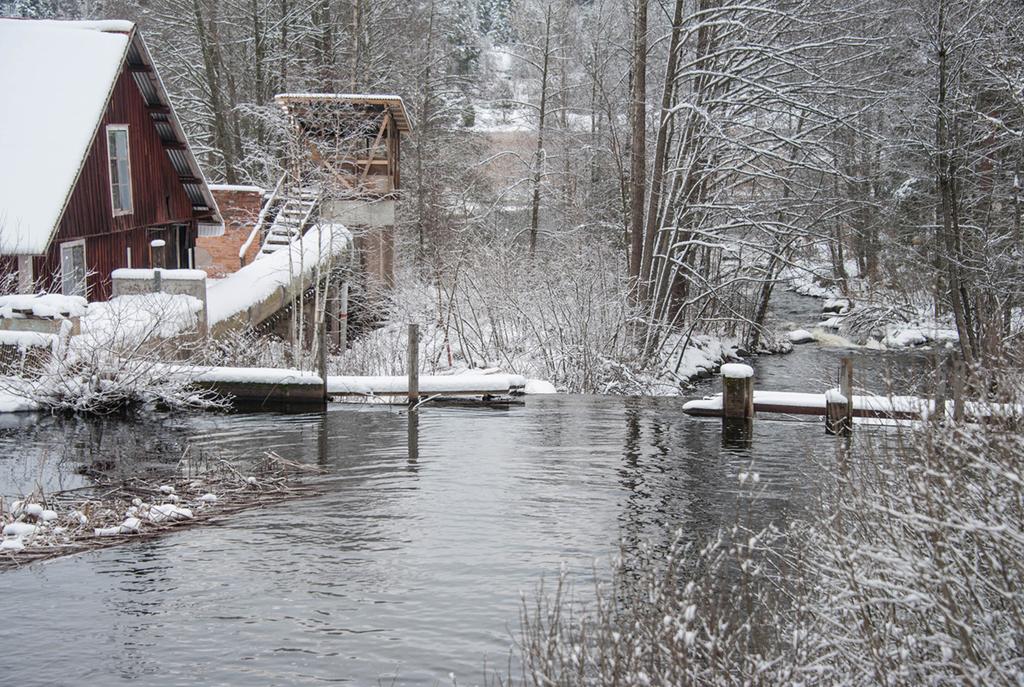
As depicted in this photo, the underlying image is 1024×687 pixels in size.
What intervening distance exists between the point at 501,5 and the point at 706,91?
178ft

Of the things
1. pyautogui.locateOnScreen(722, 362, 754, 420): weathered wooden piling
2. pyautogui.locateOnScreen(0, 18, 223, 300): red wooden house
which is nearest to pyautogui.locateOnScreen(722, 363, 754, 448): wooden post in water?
pyautogui.locateOnScreen(722, 362, 754, 420): weathered wooden piling

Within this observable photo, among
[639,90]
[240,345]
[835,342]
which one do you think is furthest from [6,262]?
[835,342]

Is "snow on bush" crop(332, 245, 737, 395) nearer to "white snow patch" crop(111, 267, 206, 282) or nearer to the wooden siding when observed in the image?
"white snow patch" crop(111, 267, 206, 282)

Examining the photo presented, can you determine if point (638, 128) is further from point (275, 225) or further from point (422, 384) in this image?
point (275, 225)

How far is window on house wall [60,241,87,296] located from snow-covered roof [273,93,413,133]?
6333 millimetres

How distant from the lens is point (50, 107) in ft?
82.7

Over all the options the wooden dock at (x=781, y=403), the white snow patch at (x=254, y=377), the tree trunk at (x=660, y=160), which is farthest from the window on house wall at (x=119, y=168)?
the wooden dock at (x=781, y=403)

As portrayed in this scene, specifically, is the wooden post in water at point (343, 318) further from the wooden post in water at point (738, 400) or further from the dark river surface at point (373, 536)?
the wooden post in water at point (738, 400)

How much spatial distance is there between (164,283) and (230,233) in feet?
34.0

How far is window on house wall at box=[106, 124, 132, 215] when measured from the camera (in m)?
26.7

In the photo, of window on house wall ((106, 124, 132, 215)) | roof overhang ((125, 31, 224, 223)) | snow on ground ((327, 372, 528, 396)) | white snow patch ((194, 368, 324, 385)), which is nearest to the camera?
white snow patch ((194, 368, 324, 385))

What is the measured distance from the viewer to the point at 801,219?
89.8ft

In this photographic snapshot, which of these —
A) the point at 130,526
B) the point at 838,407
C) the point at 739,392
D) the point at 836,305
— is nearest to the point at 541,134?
the point at 836,305

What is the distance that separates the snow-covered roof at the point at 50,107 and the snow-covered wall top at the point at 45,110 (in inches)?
0.8
